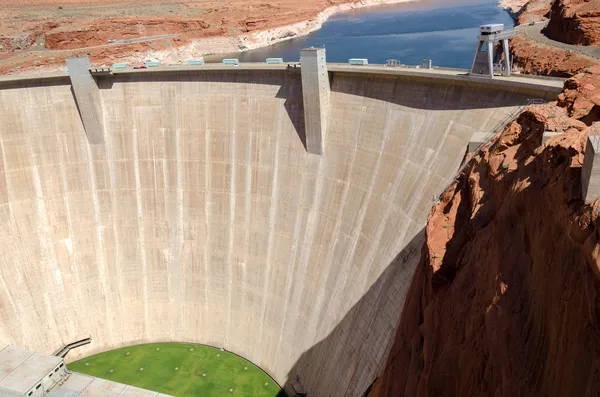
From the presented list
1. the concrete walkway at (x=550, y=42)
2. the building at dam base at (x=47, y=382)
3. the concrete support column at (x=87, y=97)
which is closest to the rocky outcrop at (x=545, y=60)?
the concrete walkway at (x=550, y=42)

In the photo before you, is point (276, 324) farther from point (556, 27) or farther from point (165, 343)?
point (556, 27)

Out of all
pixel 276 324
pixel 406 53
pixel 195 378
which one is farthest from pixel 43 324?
pixel 406 53

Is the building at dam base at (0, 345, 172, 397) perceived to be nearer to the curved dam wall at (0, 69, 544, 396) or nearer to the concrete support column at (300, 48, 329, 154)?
the curved dam wall at (0, 69, 544, 396)

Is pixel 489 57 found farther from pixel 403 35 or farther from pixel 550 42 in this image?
pixel 403 35

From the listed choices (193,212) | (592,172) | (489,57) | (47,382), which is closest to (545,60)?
(489,57)

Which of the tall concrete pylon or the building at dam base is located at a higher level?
the tall concrete pylon

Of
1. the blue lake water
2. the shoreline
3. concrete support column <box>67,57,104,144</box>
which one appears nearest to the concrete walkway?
the blue lake water

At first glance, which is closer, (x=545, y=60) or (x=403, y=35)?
(x=545, y=60)

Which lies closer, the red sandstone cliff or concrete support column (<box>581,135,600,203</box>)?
the red sandstone cliff
